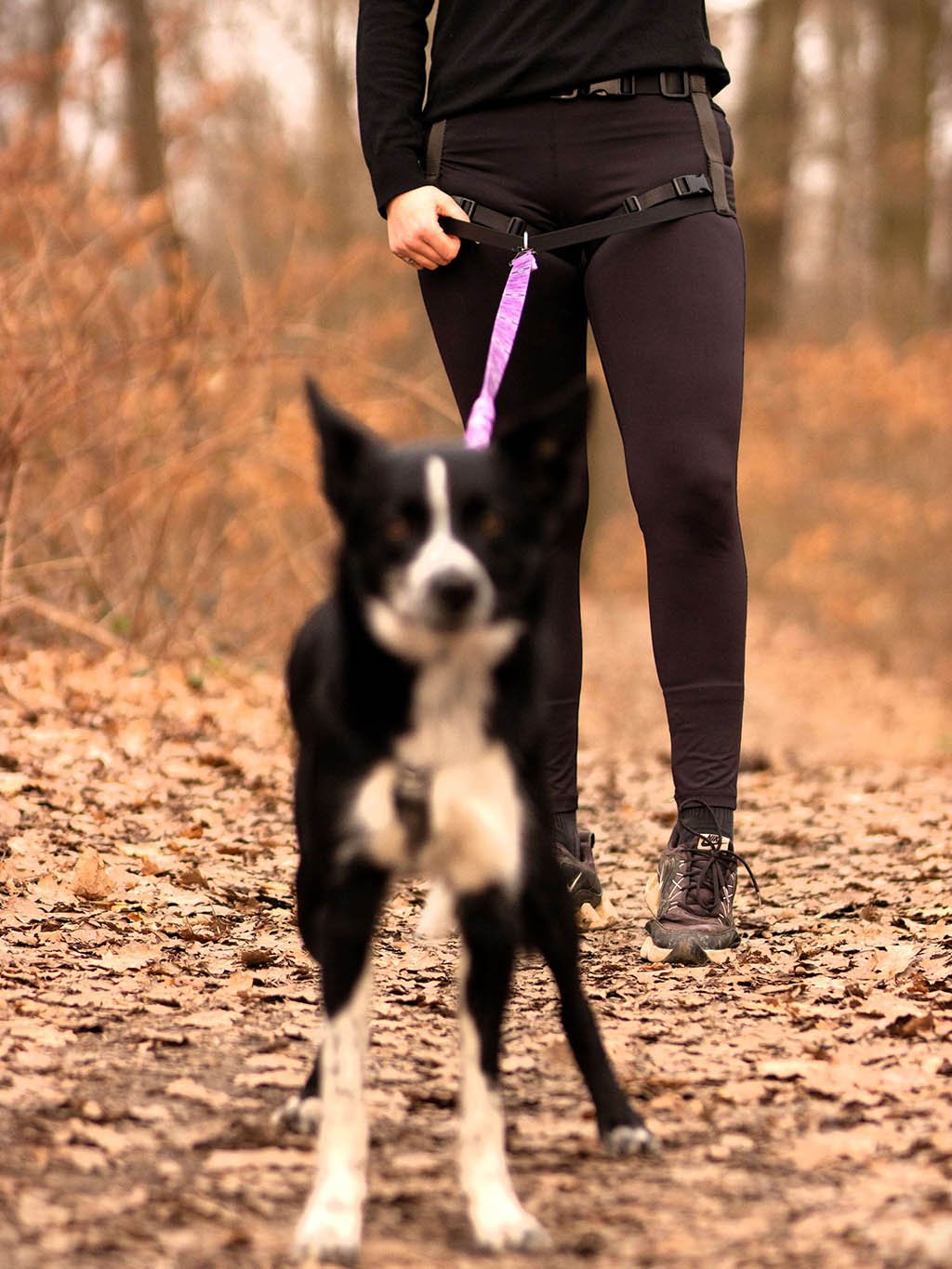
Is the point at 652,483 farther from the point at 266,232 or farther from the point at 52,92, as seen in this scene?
the point at 266,232

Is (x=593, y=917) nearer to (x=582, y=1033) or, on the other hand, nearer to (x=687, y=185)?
(x=582, y=1033)

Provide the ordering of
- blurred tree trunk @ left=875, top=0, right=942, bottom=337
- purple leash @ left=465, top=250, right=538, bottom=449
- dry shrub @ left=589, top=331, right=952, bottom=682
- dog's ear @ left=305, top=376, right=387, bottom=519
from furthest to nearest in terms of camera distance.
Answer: blurred tree trunk @ left=875, top=0, right=942, bottom=337 → dry shrub @ left=589, top=331, right=952, bottom=682 → purple leash @ left=465, top=250, right=538, bottom=449 → dog's ear @ left=305, top=376, right=387, bottom=519

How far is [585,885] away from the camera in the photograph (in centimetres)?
399

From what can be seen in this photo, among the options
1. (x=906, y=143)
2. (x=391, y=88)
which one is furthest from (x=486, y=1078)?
(x=906, y=143)

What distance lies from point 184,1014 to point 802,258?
81.4ft

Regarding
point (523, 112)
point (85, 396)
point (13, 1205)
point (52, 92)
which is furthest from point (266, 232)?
point (13, 1205)

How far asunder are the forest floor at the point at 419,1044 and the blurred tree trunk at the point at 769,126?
44.7 feet

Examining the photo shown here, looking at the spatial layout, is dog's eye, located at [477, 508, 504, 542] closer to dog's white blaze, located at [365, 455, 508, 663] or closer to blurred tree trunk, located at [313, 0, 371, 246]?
dog's white blaze, located at [365, 455, 508, 663]

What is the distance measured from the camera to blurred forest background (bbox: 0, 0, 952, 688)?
23.7 feet

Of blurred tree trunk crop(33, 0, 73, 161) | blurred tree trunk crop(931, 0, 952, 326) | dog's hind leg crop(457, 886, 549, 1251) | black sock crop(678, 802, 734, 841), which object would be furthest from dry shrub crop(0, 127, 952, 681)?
blurred tree trunk crop(931, 0, 952, 326)

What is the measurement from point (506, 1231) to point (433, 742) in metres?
0.73

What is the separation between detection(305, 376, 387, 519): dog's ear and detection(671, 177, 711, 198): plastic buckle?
1.61 metres

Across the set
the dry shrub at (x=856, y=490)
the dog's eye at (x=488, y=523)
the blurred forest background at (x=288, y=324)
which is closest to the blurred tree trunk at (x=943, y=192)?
the blurred forest background at (x=288, y=324)

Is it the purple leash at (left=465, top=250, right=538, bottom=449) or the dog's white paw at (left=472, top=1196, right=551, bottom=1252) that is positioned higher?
the purple leash at (left=465, top=250, right=538, bottom=449)
